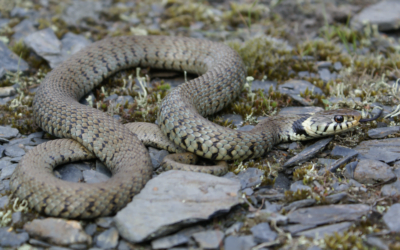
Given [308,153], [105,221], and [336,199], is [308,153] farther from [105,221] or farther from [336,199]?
[105,221]

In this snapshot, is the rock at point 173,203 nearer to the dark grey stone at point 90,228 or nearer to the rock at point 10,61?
the dark grey stone at point 90,228

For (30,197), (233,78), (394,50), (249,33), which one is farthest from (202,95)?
(394,50)

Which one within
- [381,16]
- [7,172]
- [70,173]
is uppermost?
[381,16]

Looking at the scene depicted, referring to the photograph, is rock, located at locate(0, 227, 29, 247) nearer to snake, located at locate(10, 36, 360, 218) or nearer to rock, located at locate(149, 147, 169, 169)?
snake, located at locate(10, 36, 360, 218)

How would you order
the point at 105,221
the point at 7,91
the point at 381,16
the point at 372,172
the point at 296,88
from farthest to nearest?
the point at 381,16
the point at 296,88
the point at 7,91
the point at 372,172
the point at 105,221

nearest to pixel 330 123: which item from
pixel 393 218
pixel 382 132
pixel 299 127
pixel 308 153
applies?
pixel 299 127
